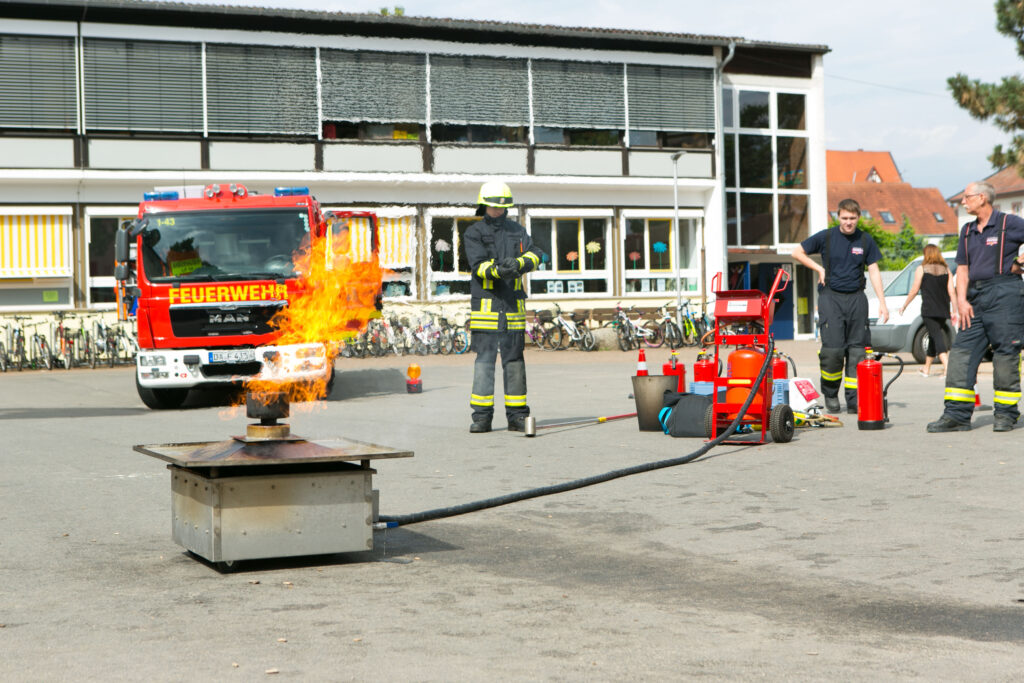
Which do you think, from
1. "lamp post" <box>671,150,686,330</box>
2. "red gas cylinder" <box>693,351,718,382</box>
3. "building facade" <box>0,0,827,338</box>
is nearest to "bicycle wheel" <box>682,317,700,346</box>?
"lamp post" <box>671,150,686,330</box>

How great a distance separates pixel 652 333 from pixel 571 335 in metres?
2.42

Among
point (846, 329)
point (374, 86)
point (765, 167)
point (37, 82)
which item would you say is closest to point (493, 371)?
point (846, 329)

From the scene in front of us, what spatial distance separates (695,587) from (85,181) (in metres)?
27.1

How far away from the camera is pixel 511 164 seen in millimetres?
33812

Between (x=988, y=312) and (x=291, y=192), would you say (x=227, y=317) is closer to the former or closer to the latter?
(x=291, y=192)

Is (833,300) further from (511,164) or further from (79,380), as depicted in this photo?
(511,164)

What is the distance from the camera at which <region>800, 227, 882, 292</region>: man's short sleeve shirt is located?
12.4 meters

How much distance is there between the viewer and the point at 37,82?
29.2m

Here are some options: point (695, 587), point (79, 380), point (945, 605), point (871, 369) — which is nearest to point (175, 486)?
point (695, 587)

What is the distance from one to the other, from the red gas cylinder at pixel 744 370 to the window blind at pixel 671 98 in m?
25.7

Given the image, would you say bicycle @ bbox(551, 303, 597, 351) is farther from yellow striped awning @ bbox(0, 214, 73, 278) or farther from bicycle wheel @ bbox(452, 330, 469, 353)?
yellow striped awning @ bbox(0, 214, 73, 278)

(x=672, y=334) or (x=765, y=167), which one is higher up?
(x=765, y=167)

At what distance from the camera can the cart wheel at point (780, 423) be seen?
10.4m

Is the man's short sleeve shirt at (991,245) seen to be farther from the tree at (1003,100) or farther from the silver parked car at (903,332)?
the tree at (1003,100)
